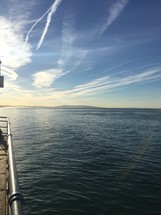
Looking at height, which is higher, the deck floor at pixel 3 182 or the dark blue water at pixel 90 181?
the deck floor at pixel 3 182

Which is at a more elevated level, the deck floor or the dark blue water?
the deck floor

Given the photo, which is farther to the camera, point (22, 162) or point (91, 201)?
point (22, 162)

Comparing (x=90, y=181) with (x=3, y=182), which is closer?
(x=3, y=182)

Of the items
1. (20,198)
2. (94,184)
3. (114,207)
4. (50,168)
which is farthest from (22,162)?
(20,198)

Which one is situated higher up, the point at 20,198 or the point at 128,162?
the point at 20,198

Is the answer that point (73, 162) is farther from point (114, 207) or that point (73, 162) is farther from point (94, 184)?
point (114, 207)

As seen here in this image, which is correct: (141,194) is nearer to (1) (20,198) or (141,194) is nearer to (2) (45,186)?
(2) (45,186)

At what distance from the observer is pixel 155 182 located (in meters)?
22.8

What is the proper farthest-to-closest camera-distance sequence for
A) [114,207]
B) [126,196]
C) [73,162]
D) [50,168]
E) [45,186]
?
1. [73,162]
2. [50,168]
3. [45,186]
4. [126,196]
5. [114,207]

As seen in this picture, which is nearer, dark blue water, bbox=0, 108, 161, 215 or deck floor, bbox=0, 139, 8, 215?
deck floor, bbox=0, 139, 8, 215

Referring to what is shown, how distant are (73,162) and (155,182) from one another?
11.3 m

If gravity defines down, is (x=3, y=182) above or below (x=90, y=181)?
above

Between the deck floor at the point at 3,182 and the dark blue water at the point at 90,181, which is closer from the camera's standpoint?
the deck floor at the point at 3,182

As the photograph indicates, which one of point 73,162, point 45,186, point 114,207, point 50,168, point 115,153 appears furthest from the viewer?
point 115,153
